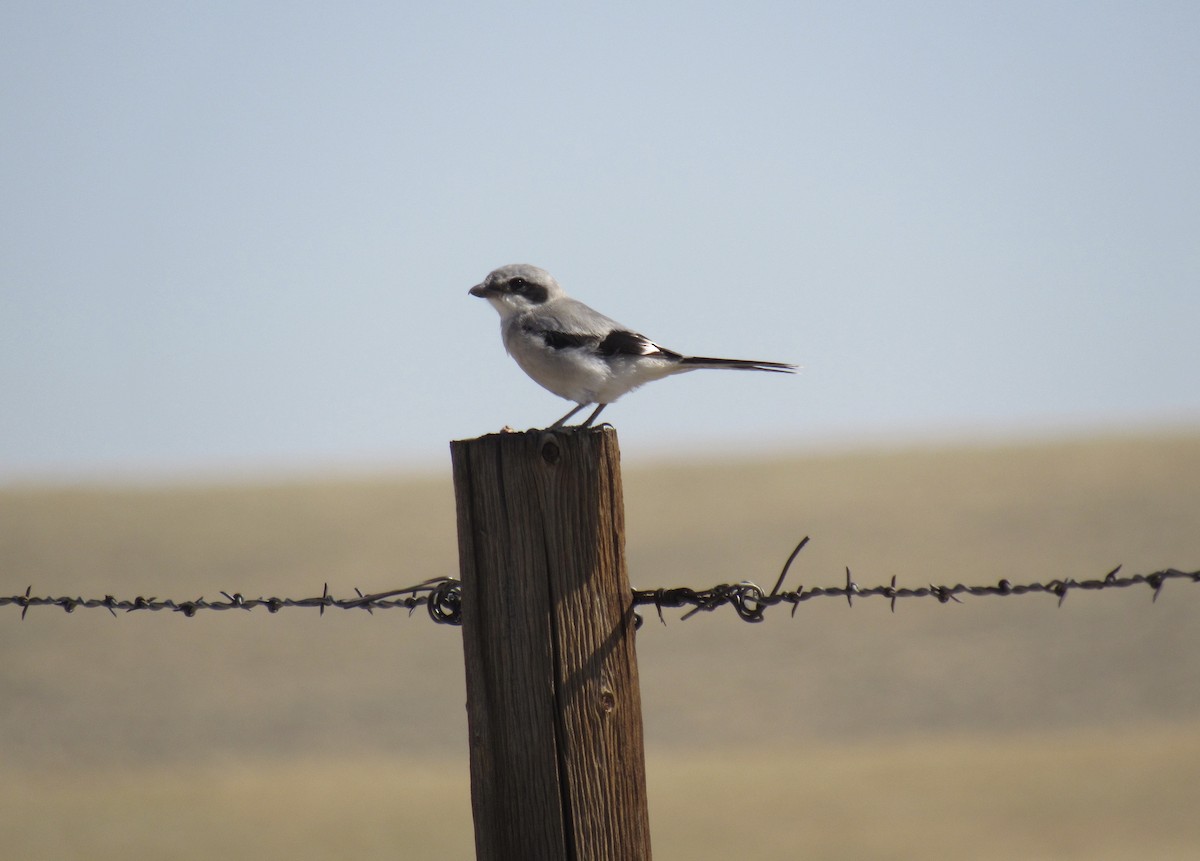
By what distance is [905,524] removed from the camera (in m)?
31.9

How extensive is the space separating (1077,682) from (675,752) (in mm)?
7133

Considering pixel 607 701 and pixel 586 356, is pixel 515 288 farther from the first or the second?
pixel 607 701

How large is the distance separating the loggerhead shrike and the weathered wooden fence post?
85.9 inches

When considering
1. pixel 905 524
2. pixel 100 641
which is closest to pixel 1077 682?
pixel 905 524

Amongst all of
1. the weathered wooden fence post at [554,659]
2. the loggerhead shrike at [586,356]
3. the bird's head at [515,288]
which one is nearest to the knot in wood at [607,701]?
the weathered wooden fence post at [554,659]

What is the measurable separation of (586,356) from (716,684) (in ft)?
59.1

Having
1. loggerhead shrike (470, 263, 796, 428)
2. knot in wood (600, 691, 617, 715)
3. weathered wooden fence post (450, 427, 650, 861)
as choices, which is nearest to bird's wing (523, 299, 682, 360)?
loggerhead shrike (470, 263, 796, 428)

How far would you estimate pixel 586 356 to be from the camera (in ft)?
17.9

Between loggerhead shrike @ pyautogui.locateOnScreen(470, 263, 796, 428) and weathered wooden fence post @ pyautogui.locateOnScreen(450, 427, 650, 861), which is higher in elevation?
loggerhead shrike @ pyautogui.locateOnScreen(470, 263, 796, 428)

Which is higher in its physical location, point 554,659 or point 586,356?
point 586,356

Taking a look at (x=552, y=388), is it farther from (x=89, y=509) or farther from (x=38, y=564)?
(x=89, y=509)

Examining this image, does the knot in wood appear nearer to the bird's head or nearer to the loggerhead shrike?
the loggerhead shrike

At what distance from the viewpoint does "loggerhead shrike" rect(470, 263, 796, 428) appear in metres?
5.43

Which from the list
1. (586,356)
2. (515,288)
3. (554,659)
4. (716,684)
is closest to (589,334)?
(586,356)
